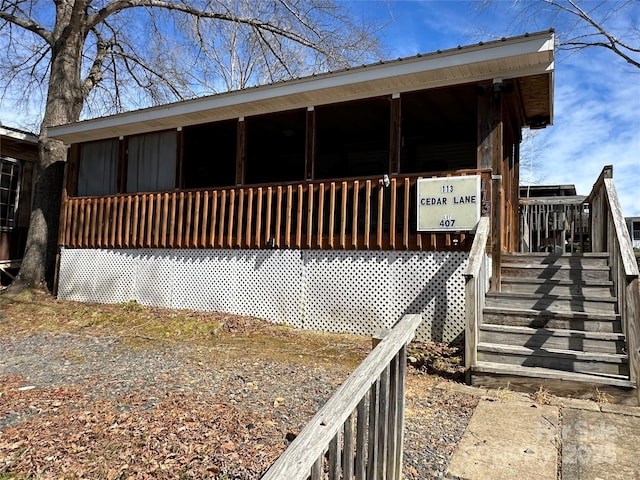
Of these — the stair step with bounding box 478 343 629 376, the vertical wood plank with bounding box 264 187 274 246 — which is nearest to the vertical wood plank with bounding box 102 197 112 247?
the vertical wood plank with bounding box 264 187 274 246

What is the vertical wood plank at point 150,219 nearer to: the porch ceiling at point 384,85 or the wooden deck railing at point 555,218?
the porch ceiling at point 384,85

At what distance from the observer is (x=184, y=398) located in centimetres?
388

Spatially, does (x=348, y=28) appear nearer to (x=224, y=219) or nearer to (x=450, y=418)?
(x=224, y=219)

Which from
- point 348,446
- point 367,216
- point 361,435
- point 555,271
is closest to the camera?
point 348,446

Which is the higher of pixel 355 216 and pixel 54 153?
pixel 54 153

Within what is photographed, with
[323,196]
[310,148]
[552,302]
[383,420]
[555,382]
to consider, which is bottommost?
[555,382]

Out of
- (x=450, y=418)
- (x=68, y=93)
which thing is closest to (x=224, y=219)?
(x=450, y=418)

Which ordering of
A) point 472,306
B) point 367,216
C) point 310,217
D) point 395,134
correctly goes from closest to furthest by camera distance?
point 472,306
point 367,216
point 395,134
point 310,217

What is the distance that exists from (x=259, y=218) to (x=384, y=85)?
9.59ft

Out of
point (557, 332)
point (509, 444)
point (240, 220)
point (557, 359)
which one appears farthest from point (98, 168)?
point (509, 444)

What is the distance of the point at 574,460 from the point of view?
9.41 feet

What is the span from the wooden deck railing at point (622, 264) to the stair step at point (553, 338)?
196 millimetres

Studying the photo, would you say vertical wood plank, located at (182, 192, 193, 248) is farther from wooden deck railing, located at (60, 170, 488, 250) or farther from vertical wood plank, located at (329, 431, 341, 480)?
vertical wood plank, located at (329, 431, 341, 480)

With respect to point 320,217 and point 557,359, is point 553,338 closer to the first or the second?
point 557,359
